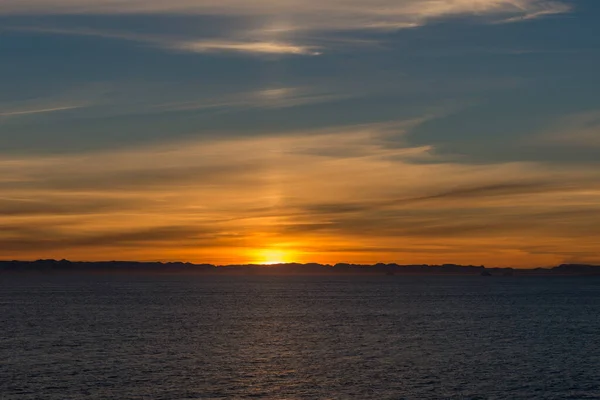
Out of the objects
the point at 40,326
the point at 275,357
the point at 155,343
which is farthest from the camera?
the point at 40,326

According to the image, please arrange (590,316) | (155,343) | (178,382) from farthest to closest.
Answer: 1. (590,316)
2. (155,343)
3. (178,382)

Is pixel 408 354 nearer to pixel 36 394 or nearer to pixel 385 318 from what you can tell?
pixel 36 394

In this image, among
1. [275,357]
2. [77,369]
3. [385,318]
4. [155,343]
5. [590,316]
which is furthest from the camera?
[590,316]

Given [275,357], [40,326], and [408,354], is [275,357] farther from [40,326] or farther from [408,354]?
[40,326]

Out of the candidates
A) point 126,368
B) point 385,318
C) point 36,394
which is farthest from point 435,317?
point 36,394

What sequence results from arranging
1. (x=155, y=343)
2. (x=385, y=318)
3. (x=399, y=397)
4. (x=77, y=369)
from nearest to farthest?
(x=399, y=397)
(x=77, y=369)
(x=155, y=343)
(x=385, y=318)

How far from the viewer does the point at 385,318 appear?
17112 centimetres

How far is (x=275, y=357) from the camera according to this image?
102 m

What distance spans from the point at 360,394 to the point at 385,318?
97855 mm

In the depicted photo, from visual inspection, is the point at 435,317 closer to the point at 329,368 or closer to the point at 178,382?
the point at 329,368

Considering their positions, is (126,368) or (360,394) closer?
(360,394)

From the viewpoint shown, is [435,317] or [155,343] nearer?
[155,343]

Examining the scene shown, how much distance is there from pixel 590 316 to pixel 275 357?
115 m

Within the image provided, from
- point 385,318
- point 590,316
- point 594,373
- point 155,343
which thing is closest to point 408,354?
point 594,373
